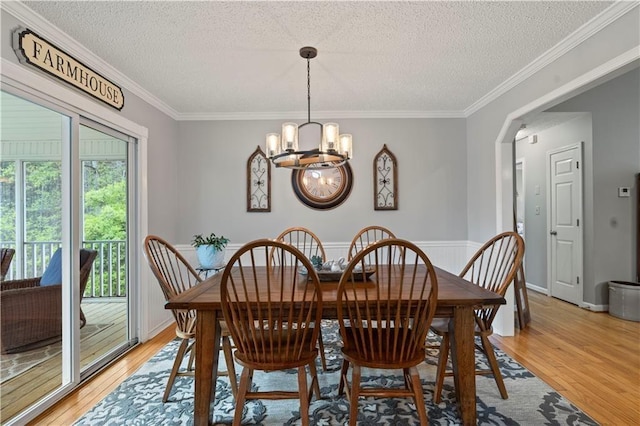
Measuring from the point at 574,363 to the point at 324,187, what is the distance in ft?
→ 9.41

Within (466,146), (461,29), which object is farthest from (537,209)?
(461,29)

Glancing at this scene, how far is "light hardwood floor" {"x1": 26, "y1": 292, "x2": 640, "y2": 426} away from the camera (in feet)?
6.73

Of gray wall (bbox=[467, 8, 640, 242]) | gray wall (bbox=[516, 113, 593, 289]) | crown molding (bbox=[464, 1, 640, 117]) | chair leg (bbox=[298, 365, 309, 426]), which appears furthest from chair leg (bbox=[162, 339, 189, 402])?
gray wall (bbox=[516, 113, 593, 289])

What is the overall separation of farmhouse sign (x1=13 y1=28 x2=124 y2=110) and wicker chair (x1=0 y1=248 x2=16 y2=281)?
1149mm

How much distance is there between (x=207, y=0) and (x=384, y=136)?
265 centimetres

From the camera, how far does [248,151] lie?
13.4 feet

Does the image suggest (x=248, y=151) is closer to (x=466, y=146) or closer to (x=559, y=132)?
(x=466, y=146)

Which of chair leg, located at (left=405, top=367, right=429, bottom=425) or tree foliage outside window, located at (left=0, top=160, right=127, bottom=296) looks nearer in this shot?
chair leg, located at (left=405, top=367, right=429, bottom=425)

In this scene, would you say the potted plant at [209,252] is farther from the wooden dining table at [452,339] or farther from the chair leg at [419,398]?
the chair leg at [419,398]

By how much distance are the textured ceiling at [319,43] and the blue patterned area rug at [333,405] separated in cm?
242

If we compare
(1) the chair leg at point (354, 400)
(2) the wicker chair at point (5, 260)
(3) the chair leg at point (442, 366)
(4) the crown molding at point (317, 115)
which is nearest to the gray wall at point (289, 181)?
(4) the crown molding at point (317, 115)

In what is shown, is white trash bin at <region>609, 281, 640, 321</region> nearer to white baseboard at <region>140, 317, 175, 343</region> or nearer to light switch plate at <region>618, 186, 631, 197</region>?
light switch plate at <region>618, 186, 631, 197</region>

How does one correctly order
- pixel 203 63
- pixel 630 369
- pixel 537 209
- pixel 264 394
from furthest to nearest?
pixel 537 209
pixel 203 63
pixel 630 369
pixel 264 394

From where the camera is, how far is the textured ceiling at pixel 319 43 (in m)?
2.01
